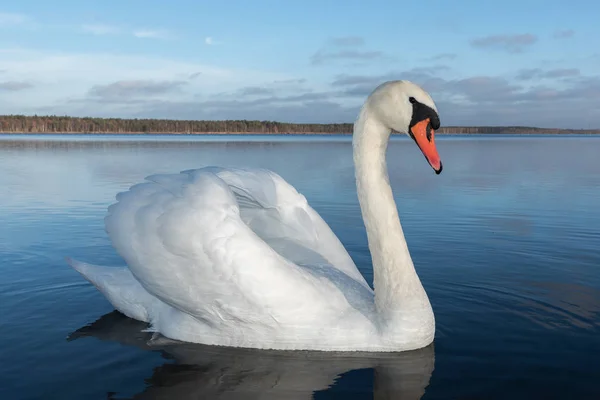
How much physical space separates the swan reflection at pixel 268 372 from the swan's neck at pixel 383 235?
1.14ft

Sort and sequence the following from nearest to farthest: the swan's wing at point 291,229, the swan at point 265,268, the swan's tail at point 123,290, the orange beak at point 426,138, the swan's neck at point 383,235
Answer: the orange beak at point 426,138, the swan at point 265,268, the swan's neck at point 383,235, the swan's tail at point 123,290, the swan's wing at point 291,229

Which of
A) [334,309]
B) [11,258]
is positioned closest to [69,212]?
[11,258]

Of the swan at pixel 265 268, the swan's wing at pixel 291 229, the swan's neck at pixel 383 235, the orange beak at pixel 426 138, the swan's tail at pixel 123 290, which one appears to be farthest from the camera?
the swan's wing at pixel 291 229

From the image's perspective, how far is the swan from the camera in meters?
4.52

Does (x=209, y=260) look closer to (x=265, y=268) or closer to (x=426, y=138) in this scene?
(x=265, y=268)

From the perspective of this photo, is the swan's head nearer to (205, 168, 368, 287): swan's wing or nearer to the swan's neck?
the swan's neck

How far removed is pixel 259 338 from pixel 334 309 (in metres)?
0.64

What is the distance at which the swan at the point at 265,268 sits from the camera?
452 cm

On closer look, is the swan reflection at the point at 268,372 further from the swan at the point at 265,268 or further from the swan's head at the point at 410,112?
the swan's head at the point at 410,112

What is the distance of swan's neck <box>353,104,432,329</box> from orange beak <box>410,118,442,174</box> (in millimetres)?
410

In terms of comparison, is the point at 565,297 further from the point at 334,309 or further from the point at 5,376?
the point at 5,376

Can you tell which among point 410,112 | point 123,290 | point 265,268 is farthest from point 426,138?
point 123,290

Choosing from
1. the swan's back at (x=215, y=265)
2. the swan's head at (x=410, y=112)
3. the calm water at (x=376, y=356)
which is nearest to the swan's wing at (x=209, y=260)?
the swan's back at (x=215, y=265)

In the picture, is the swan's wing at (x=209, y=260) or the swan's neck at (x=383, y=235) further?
the swan's neck at (x=383, y=235)
